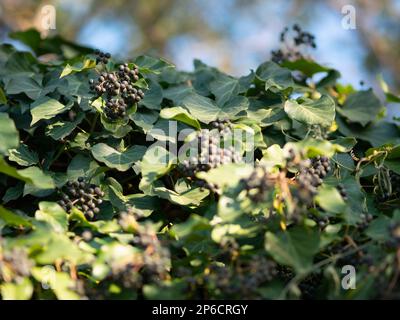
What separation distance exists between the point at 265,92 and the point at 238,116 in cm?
22

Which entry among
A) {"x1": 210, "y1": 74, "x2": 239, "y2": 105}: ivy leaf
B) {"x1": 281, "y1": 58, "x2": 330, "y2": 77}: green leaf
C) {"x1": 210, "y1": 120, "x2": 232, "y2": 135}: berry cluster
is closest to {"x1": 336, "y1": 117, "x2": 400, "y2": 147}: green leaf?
{"x1": 281, "y1": 58, "x2": 330, "y2": 77}: green leaf

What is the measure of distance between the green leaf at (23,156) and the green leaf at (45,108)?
0.26 feet

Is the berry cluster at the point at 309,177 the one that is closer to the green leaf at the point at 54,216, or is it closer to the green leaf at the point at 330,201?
the green leaf at the point at 330,201

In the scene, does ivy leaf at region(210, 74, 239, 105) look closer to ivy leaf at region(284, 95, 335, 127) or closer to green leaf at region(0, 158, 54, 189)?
ivy leaf at region(284, 95, 335, 127)

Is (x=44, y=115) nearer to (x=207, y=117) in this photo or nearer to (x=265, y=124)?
(x=207, y=117)

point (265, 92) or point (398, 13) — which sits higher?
point (398, 13)

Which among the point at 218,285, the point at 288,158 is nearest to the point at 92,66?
the point at 288,158

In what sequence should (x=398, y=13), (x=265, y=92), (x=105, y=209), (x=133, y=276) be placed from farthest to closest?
Result: (x=398, y=13), (x=265, y=92), (x=105, y=209), (x=133, y=276)

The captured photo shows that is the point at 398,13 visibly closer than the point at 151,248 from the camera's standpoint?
No

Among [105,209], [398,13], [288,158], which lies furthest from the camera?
[398,13]

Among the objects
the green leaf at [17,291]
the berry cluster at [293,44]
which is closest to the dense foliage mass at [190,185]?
the green leaf at [17,291]
